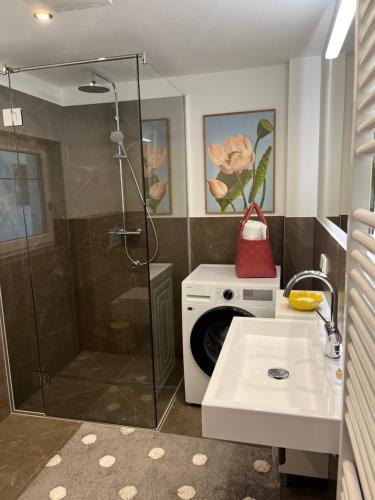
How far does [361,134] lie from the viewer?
816 mm

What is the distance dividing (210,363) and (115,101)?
193 cm

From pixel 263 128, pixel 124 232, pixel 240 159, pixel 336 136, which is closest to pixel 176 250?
pixel 124 232

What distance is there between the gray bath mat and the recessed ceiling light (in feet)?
8.01

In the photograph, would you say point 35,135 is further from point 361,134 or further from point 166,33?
point 361,134

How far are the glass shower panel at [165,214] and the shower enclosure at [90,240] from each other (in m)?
0.01

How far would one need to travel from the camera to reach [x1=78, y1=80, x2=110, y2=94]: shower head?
2566 millimetres

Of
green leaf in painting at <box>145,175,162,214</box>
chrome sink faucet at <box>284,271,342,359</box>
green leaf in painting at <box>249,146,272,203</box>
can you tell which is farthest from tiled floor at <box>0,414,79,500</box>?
green leaf in painting at <box>249,146,272,203</box>

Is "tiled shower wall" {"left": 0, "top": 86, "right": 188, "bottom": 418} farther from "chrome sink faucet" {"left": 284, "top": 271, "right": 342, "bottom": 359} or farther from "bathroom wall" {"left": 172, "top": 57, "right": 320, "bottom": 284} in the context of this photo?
"chrome sink faucet" {"left": 284, "top": 271, "right": 342, "bottom": 359}

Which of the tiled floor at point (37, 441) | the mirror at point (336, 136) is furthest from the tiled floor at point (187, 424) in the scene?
the mirror at point (336, 136)

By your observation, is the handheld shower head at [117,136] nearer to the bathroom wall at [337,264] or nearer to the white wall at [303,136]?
the white wall at [303,136]

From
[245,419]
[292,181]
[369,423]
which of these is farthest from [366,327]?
[292,181]

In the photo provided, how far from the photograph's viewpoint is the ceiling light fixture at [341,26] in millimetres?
1586

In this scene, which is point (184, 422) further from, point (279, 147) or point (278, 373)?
point (279, 147)

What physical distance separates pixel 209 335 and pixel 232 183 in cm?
121
